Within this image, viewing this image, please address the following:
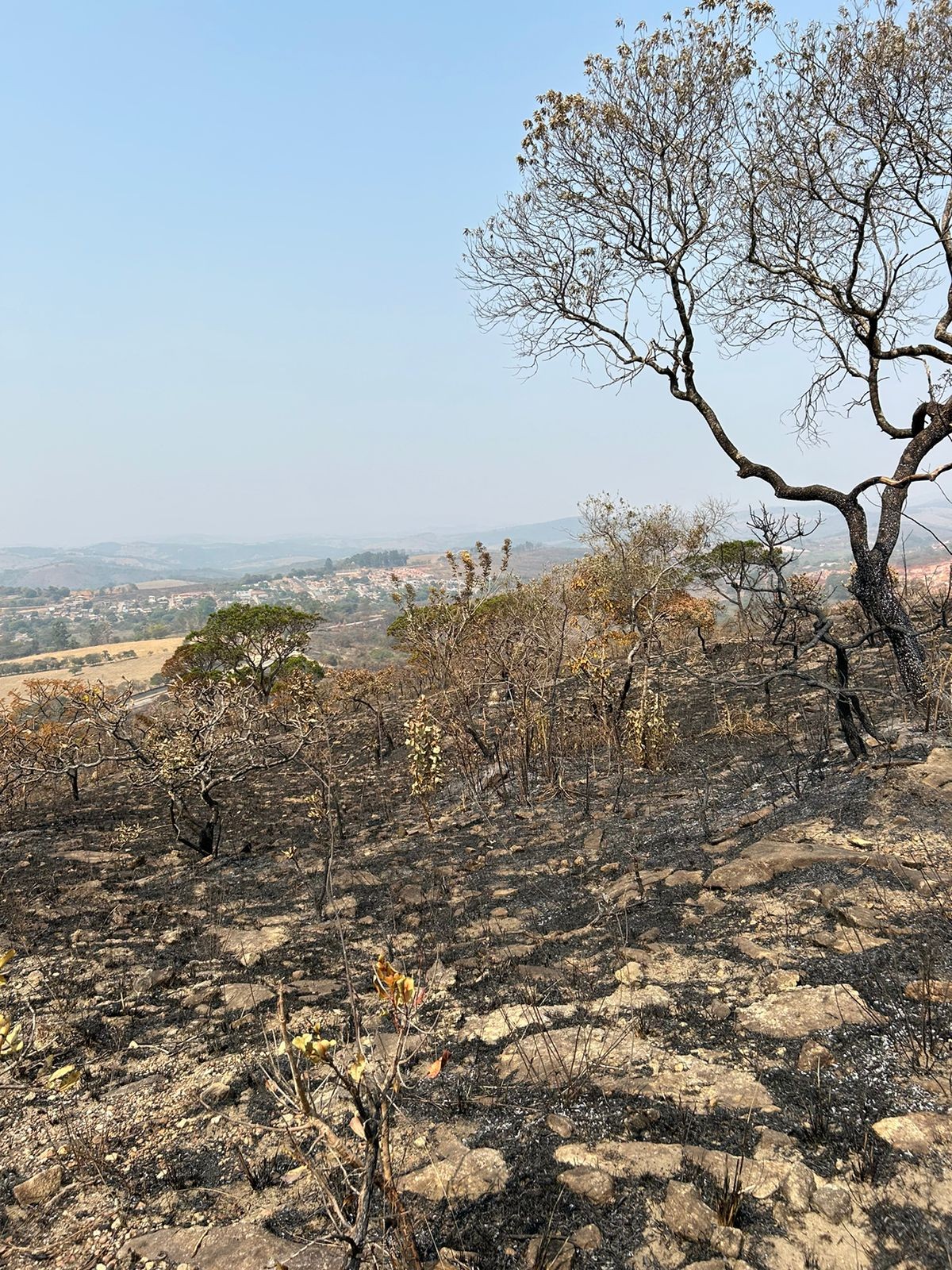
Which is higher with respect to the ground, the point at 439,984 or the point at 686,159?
the point at 686,159

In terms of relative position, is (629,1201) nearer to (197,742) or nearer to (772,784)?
(772,784)

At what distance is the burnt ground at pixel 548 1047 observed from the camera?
1.95m

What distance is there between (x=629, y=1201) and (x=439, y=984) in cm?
199

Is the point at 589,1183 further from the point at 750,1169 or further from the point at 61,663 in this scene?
the point at 61,663

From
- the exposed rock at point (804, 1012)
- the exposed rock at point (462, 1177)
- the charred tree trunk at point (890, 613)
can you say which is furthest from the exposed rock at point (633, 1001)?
the charred tree trunk at point (890, 613)

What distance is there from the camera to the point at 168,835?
8008 millimetres

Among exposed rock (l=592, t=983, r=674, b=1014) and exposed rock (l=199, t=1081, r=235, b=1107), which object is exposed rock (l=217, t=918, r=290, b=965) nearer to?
exposed rock (l=199, t=1081, r=235, b=1107)

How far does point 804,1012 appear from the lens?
2.90m

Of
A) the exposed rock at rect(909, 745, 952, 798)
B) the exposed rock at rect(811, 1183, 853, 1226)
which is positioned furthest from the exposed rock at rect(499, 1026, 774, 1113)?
the exposed rock at rect(909, 745, 952, 798)

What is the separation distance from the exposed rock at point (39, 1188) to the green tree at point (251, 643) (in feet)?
53.5

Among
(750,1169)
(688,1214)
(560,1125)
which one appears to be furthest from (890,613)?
(688,1214)

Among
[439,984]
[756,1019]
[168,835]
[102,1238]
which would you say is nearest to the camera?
[102,1238]

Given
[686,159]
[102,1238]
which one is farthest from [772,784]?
[686,159]

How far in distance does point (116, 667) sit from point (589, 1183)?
7180cm
